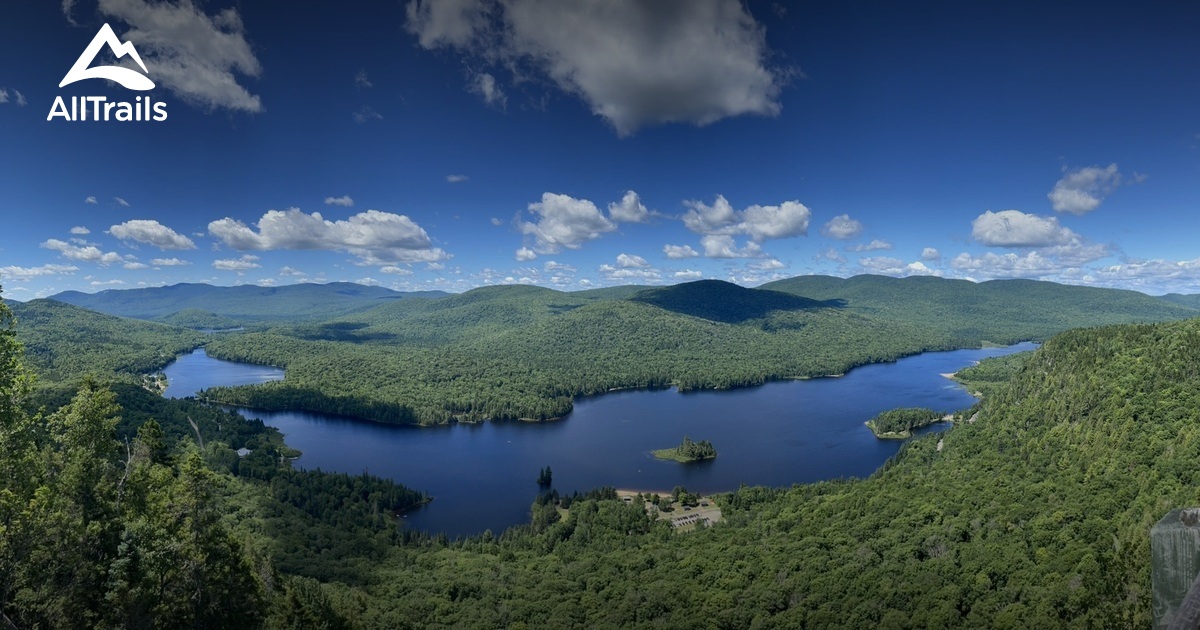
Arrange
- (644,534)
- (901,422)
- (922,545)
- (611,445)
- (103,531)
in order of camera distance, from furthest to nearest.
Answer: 1. (901,422)
2. (611,445)
3. (644,534)
4. (922,545)
5. (103,531)

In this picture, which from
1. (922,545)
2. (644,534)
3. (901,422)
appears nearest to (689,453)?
(644,534)

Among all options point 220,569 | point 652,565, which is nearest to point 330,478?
point 652,565

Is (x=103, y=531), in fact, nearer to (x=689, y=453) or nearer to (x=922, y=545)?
(x=922, y=545)

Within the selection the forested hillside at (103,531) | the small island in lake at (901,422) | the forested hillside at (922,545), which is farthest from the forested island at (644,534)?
the small island in lake at (901,422)

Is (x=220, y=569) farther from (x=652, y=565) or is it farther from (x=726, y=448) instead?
(x=726, y=448)

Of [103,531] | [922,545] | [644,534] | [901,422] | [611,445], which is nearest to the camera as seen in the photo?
[103,531]

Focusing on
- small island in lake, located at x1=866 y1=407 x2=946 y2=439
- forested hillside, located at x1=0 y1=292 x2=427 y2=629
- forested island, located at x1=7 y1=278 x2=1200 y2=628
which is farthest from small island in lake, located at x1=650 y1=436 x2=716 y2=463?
forested hillside, located at x1=0 y1=292 x2=427 y2=629

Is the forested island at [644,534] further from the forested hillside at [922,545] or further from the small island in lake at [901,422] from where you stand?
the small island in lake at [901,422]
